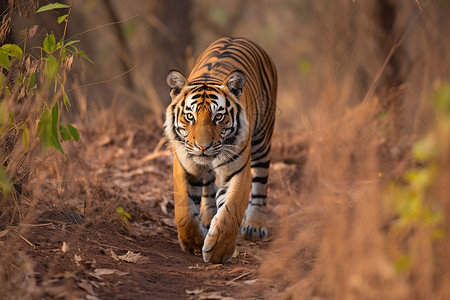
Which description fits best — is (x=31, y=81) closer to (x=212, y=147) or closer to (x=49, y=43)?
(x=49, y=43)

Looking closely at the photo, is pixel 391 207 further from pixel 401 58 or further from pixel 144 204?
pixel 401 58

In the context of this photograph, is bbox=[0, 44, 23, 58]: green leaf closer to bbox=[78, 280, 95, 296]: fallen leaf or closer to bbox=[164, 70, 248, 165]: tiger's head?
bbox=[164, 70, 248, 165]: tiger's head

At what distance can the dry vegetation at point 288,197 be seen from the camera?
2295 mm

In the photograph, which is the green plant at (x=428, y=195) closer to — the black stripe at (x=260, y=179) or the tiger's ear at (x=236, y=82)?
the tiger's ear at (x=236, y=82)

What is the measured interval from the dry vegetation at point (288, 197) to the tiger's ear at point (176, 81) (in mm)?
711

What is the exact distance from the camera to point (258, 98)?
532 cm

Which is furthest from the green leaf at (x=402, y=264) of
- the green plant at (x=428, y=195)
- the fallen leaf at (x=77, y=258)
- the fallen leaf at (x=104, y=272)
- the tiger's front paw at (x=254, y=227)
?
the tiger's front paw at (x=254, y=227)

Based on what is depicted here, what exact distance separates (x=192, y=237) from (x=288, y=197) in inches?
74.8

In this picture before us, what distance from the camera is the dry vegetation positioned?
2295 millimetres

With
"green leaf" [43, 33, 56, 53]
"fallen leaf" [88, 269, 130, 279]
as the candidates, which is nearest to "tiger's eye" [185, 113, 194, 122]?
"green leaf" [43, 33, 56, 53]

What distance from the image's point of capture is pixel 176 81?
14.6 ft

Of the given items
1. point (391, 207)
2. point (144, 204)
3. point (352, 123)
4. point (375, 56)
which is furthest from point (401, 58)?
point (391, 207)

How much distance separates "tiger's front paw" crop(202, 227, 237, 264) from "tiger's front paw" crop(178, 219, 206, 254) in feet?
1.06

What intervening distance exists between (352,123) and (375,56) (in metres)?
2.49
